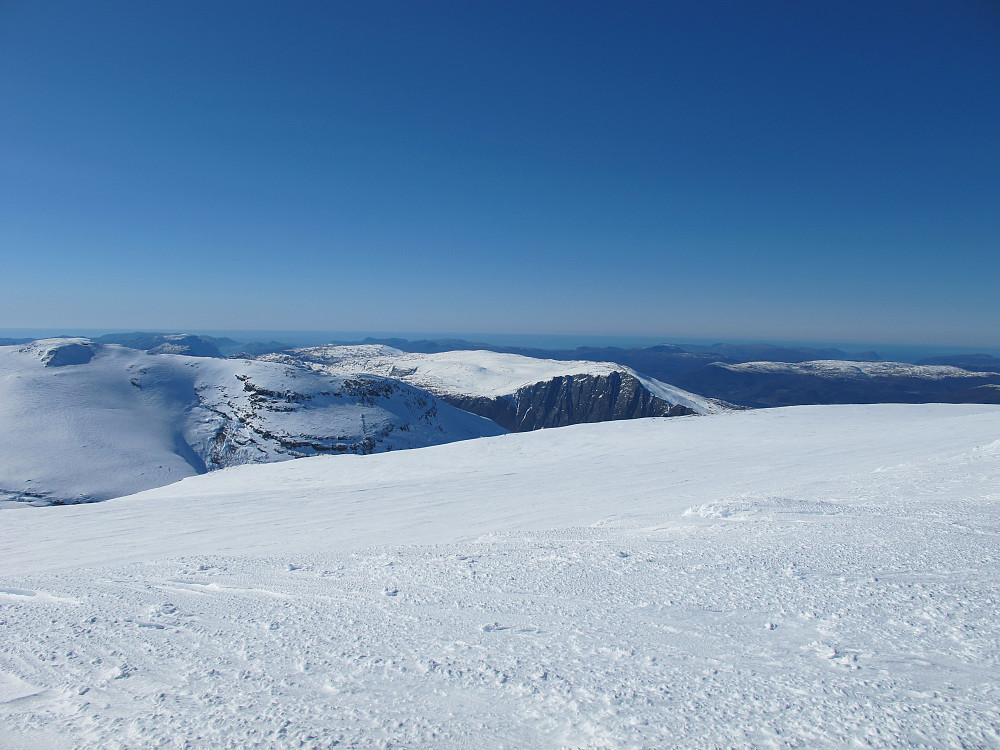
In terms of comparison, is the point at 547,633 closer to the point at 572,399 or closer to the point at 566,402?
the point at 566,402

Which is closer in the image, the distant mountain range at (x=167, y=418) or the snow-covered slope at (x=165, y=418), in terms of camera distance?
the distant mountain range at (x=167, y=418)

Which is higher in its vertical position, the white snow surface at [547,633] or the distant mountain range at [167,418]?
the white snow surface at [547,633]

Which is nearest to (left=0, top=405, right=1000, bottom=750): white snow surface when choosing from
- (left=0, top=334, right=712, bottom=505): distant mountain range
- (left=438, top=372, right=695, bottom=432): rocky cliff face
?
(left=0, top=334, right=712, bottom=505): distant mountain range

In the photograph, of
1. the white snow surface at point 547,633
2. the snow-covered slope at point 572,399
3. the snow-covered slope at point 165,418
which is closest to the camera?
the white snow surface at point 547,633

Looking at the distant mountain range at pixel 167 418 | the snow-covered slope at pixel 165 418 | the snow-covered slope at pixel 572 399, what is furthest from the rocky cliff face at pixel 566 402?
the snow-covered slope at pixel 165 418

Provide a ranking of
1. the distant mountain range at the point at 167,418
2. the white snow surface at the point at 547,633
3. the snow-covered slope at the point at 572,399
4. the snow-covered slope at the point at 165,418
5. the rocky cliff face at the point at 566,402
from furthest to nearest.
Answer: the rocky cliff face at the point at 566,402, the snow-covered slope at the point at 572,399, the snow-covered slope at the point at 165,418, the distant mountain range at the point at 167,418, the white snow surface at the point at 547,633

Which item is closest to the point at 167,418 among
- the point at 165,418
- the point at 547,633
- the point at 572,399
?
the point at 165,418

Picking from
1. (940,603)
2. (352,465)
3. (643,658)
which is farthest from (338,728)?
(352,465)

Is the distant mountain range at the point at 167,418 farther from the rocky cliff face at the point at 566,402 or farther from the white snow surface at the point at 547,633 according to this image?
the rocky cliff face at the point at 566,402
